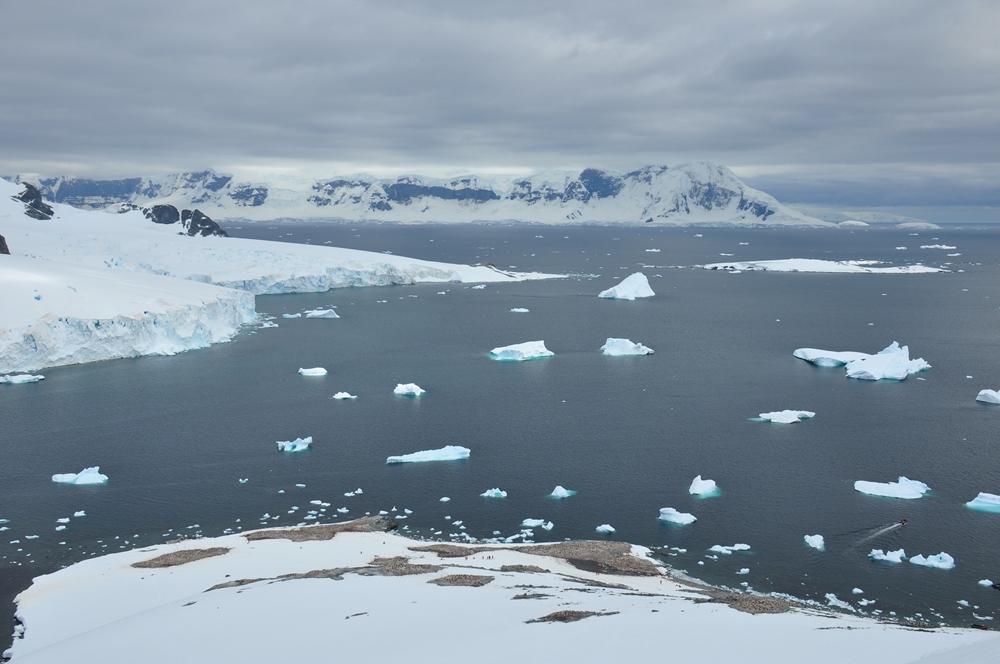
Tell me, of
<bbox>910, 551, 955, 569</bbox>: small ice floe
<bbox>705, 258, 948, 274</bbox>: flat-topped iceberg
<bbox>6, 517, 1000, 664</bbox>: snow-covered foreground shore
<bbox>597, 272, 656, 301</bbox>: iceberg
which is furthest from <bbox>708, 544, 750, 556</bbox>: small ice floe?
<bbox>705, 258, 948, 274</bbox>: flat-topped iceberg

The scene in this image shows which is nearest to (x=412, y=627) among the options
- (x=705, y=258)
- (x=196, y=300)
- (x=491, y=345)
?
(x=491, y=345)

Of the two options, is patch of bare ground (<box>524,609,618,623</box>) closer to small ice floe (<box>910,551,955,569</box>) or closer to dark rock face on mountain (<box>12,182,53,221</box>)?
small ice floe (<box>910,551,955,569</box>)

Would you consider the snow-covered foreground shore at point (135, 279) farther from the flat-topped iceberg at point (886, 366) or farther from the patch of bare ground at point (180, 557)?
the flat-topped iceberg at point (886, 366)

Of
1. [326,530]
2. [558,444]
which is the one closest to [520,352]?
[558,444]

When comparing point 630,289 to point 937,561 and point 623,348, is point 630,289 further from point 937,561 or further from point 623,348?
point 937,561

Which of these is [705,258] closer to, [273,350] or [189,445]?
[273,350]
